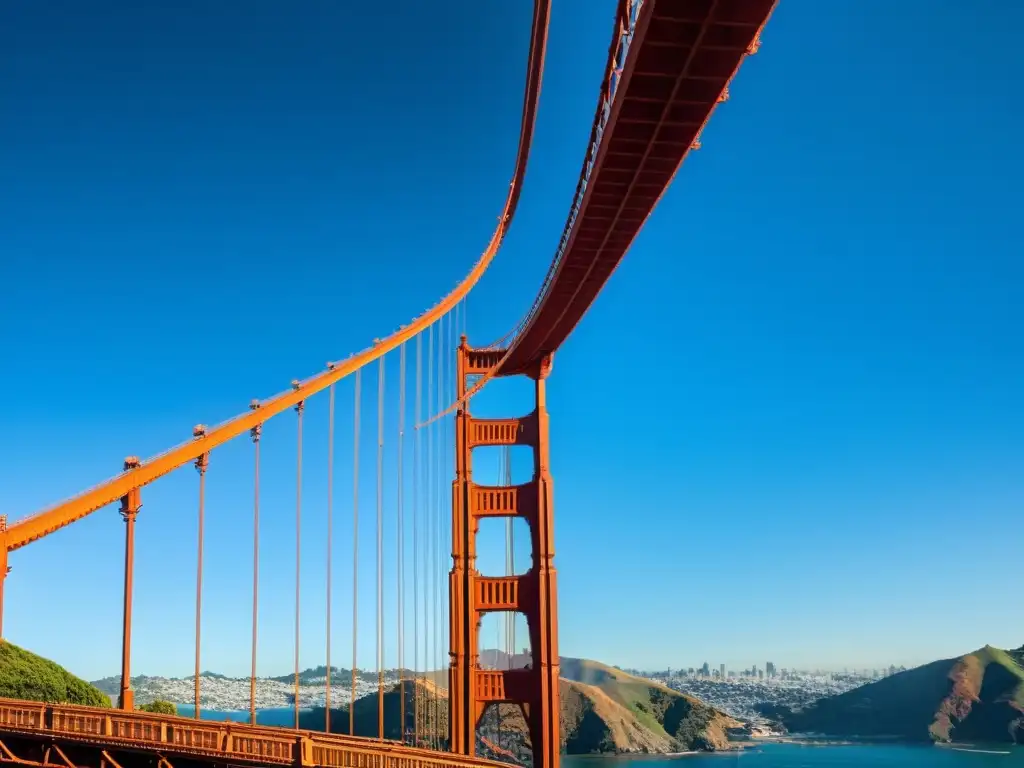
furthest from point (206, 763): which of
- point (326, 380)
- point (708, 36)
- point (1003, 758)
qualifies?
point (1003, 758)

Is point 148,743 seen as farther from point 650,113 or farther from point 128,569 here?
point 650,113

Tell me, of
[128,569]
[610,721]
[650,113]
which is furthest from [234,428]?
[610,721]

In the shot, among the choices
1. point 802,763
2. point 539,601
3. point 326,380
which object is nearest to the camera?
point 326,380

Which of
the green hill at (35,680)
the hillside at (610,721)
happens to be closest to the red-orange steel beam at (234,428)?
the green hill at (35,680)

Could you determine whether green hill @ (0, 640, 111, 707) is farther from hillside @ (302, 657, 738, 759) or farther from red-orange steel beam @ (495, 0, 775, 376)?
hillside @ (302, 657, 738, 759)

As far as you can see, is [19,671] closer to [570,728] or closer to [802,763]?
[570,728]

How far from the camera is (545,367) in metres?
28.9

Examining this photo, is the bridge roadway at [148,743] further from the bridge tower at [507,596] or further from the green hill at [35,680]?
the green hill at [35,680]

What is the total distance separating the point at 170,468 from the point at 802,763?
522 feet

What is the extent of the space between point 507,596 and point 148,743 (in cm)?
1425

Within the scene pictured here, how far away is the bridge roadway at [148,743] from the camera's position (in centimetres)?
1427

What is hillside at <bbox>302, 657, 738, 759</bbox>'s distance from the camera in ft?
466

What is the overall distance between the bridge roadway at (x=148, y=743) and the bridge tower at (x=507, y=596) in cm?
1133

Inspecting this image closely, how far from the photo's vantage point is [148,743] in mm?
14133
